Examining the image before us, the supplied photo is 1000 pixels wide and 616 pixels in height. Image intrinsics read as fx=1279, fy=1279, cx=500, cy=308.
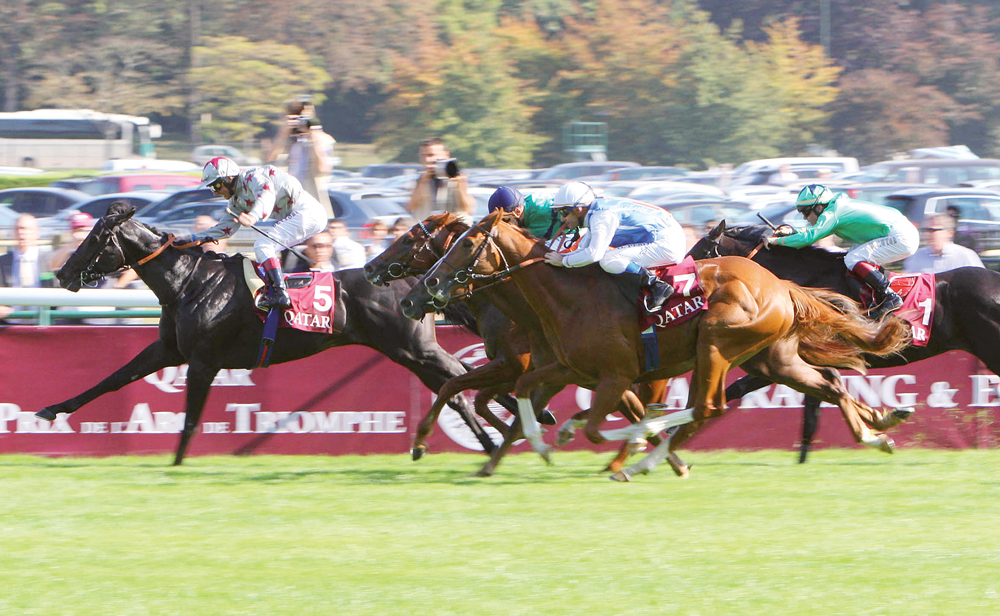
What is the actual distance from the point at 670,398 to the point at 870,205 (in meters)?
2.04

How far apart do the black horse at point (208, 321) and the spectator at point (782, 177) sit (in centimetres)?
2553

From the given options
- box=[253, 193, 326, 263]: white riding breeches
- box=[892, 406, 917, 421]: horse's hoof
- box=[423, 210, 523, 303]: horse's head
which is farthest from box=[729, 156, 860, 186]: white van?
box=[423, 210, 523, 303]: horse's head

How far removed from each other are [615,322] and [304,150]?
3220 millimetres

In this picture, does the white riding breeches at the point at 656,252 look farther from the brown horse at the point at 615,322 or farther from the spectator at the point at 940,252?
the spectator at the point at 940,252

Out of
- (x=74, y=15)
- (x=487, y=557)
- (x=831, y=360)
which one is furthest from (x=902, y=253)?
(x=74, y=15)

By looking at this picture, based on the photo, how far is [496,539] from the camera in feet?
19.6

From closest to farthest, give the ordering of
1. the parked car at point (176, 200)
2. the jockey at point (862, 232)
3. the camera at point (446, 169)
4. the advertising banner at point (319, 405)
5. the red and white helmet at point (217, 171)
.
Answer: the jockey at point (862, 232), the red and white helmet at point (217, 171), the camera at point (446, 169), the advertising banner at point (319, 405), the parked car at point (176, 200)

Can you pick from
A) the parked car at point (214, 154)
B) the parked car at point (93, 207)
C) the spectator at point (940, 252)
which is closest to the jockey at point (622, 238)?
the spectator at point (940, 252)

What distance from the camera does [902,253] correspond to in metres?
8.32

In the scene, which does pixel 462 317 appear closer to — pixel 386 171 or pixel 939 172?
Answer: pixel 939 172

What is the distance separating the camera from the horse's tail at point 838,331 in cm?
750

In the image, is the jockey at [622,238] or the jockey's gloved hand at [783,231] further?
the jockey's gloved hand at [783,231]

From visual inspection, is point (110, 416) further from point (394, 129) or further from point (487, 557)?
point (394, 129)

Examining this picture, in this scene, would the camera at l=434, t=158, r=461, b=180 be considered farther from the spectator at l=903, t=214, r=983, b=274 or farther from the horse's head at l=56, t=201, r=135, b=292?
the spectator at l=903, t=214, r=983, b=274
